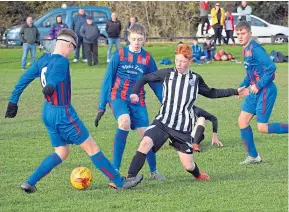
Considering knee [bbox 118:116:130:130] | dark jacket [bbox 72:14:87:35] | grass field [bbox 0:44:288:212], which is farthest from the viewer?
dark jacket [bbox 72:14:87:35]

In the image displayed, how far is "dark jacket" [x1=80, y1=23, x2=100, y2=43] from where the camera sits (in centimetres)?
2552

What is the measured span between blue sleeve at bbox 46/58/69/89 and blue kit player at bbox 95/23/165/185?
1087mm

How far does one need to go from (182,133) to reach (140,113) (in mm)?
713

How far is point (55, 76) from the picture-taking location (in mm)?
7164

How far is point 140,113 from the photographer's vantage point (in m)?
8.35

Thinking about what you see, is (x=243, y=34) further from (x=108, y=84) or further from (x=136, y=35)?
(x=108, y=84)

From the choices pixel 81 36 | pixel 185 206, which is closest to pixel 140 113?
pixel 185 206

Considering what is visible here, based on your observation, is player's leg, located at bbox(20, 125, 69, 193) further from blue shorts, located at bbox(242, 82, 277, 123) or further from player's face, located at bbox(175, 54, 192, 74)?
blue shorts, located at bbox(242, 82, 277, 123)

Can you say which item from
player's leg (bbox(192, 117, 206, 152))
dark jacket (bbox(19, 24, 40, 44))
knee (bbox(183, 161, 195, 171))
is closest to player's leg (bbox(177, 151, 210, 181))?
knee (bbox(183, 161, 195, 171))

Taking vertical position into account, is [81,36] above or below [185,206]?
below

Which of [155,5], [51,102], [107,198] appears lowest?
[155,5]

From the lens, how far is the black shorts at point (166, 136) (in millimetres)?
7770

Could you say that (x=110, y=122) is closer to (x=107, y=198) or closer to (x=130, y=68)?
(x=130, y=68)

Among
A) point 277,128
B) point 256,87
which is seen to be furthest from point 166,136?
point 277,128
